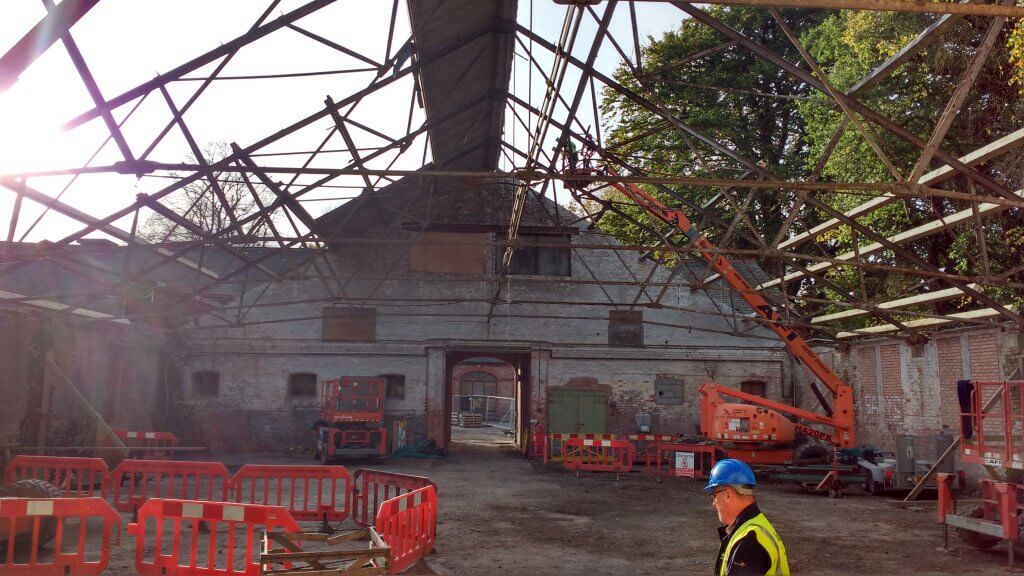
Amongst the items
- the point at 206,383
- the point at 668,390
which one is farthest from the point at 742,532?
the point at 206,383

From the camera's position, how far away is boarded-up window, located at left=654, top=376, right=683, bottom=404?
25000 millimetres

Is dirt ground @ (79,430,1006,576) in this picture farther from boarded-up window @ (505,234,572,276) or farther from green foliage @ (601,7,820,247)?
green foliage @ (601,7,820,247)

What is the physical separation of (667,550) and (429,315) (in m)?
16.1

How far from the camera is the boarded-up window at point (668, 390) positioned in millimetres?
25000

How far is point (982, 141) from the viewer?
1630 cm

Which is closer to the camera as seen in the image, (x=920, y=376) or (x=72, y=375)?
(x=72, y=375)

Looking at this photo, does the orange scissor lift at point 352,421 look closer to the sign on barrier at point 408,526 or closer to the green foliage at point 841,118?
the green foliage at point 841,118

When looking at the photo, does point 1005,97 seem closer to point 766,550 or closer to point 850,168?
point 850,168

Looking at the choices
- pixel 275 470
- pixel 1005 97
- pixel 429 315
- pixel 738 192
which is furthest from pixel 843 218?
pixel 429 315

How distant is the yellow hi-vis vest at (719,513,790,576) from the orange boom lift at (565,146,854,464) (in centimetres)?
1372

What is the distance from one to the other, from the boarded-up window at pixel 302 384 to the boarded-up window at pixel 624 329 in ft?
32.3

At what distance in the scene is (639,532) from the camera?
1140 cm

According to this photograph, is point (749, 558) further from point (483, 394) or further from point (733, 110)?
point (483, 394)

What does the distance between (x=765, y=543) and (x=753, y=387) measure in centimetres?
2312
